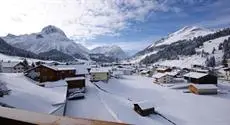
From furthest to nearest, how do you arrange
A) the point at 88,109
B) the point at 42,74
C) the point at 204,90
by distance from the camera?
the point at 204,90, the point at 42,74, the point at 88,109

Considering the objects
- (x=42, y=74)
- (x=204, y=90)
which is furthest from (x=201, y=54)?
(x=42, y=74)

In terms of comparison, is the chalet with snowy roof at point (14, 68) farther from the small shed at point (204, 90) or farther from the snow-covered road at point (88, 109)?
the small shed at point (204, 90)

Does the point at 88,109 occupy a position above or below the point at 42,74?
below

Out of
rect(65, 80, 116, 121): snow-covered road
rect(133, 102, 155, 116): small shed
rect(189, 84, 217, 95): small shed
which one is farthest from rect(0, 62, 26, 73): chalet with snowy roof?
rect(133, 102, 155, 116): small shed

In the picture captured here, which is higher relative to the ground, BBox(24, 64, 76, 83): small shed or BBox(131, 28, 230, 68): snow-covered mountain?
BBox(131, 28, 230, 68): snow-covered mountain

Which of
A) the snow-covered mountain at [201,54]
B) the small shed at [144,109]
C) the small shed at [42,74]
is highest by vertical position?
the snow-covered mountain at [201,54]

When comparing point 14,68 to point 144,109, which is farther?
point 14,68

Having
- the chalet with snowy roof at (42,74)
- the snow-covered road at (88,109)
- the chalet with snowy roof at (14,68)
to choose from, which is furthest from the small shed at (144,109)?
the chalet with snowy roof at (14,68)

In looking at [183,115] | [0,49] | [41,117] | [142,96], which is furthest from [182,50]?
[41,117]

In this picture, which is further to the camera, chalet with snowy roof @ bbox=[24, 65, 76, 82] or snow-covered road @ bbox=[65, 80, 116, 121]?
chalet with snowy roof @ bbox=[24, 65, 76, 82]

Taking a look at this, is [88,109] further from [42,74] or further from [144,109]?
[42,74]

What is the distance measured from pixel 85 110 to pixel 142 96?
12283 millimetres

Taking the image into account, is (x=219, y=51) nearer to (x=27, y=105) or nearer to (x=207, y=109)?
(x=207, y=109)

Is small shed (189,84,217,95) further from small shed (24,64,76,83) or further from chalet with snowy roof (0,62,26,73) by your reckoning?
chalet with snowy roof (0,62,26,73)
